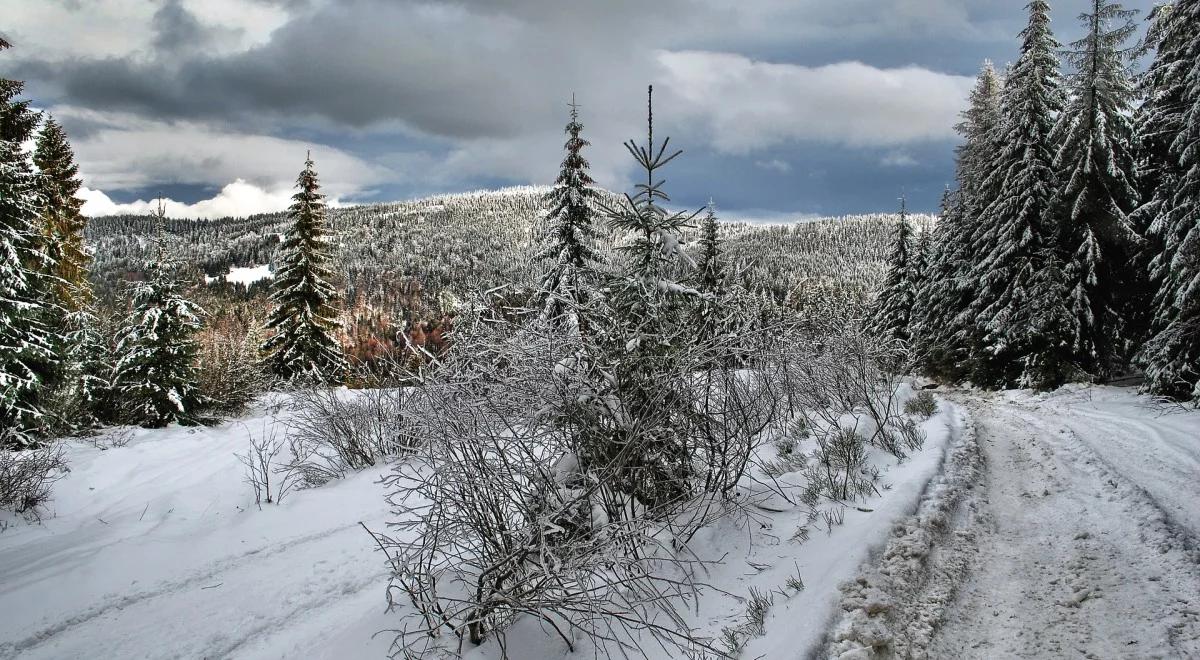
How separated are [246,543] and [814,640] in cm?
603

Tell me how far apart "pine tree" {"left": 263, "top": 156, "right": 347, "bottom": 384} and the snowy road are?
23097 mm

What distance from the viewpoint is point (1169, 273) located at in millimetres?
11375

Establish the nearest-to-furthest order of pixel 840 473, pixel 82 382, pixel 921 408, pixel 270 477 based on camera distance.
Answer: pixel 840 473 < pixel 270 477 < pixel 921 408 < pixel 82 382

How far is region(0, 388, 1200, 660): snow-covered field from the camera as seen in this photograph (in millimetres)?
3459

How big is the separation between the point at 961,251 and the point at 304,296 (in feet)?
88.4

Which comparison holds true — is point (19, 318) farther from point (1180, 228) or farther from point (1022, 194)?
point (1022, 194)

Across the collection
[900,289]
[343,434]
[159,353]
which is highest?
[900,289]

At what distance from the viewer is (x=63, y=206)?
20422 mm

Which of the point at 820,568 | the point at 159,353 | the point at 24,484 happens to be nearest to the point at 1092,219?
the point at 820,568

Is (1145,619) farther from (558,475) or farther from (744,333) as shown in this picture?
(558,475)

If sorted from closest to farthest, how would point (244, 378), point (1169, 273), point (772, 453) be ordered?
point (772, 453)
point (1169, 273)
point (244, 378)

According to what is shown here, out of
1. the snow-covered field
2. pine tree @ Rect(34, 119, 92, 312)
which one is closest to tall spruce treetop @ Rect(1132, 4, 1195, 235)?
the snow-covered field

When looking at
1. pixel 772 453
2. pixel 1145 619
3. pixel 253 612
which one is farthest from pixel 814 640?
pixel 772 453

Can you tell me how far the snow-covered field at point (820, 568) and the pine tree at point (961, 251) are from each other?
1444cm
